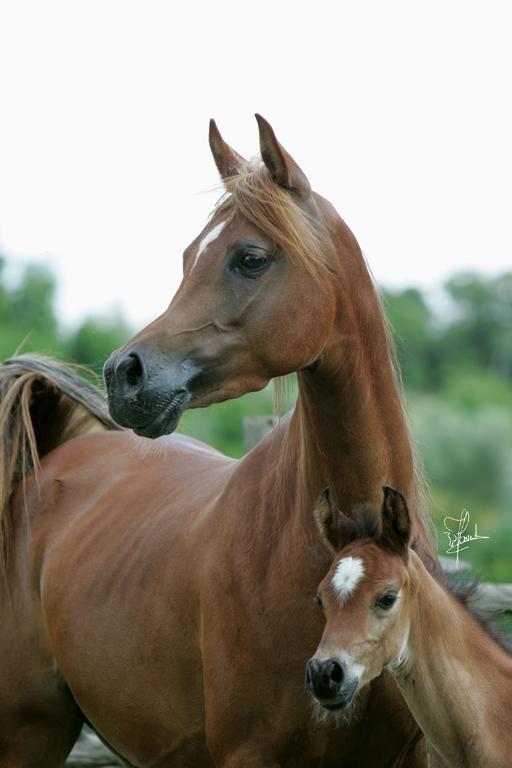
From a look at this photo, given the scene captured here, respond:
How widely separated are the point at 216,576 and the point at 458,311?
56.6 meters

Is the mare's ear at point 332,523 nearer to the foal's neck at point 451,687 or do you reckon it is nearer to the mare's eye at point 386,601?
the mare's eye at point 386,601

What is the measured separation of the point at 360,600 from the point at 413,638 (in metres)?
0.34

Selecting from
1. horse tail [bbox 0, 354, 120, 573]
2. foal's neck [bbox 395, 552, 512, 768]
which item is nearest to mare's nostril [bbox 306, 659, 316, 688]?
foal's neck [bbox 395, 552, 512, 768]

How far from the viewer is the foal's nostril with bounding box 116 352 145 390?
358 centimetres

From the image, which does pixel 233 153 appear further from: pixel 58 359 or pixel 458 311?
pixel 458 311

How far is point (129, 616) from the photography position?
15.4ft

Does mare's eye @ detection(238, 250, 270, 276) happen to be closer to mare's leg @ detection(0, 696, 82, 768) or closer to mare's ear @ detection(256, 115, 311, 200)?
mare's ear @ detection(256, 115, 311, 200)

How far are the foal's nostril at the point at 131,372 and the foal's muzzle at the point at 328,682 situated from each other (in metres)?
0.98

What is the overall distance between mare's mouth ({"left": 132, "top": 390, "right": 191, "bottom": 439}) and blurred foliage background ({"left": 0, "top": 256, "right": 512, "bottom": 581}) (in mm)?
1182

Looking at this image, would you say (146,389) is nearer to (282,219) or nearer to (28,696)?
(282,219)

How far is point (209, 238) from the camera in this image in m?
3.83

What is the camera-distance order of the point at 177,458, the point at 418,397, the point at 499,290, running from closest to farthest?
the point at 177,458
the point at 418,397
the point at 499,290

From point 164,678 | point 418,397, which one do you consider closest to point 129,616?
point 164,678


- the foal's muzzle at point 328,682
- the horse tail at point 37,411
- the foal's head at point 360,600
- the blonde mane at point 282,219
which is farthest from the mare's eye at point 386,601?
the horse tail at point 37,411
